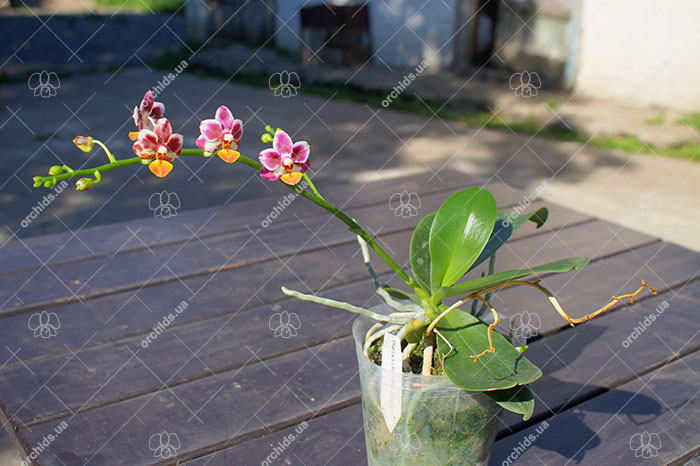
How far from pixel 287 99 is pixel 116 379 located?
473 cm

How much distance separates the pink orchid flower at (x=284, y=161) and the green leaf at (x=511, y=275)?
20 centimetres

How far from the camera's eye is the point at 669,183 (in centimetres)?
349

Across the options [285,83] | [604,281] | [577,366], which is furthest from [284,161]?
[285,83]

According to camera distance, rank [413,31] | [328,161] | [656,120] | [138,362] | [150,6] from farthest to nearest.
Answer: [150,6] < [413,31] < [656,120] < [328,161] < [138,362]

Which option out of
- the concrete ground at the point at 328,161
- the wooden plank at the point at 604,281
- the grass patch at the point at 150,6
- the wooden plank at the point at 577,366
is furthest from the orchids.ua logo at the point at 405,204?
the grass patch at the point at 150,6

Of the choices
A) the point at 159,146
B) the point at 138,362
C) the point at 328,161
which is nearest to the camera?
the point at 159,146

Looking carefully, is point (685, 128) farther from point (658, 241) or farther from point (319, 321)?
point (319, 321)

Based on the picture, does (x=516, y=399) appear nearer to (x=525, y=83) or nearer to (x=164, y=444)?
(x=164, y=444)

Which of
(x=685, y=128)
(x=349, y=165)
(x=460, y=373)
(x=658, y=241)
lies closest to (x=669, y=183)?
(x=685, y=128)

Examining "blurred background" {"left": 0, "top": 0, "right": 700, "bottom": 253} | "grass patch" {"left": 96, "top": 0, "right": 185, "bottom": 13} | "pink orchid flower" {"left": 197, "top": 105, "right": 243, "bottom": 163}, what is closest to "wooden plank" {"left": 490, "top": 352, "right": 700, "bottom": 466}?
"pink orchid flower" {"left": 197, "top": 105, "right": 243, "bottom": 163}

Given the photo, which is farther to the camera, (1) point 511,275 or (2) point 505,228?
(2) point 505,228

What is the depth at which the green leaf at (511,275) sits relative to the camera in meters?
0.67

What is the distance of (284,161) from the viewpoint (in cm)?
66

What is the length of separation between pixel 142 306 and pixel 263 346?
0.88 feet
